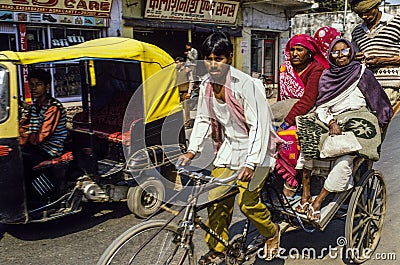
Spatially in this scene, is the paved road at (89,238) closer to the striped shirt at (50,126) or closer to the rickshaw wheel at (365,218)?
the rickshaw wheel at (365,218)

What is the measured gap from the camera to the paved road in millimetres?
3899

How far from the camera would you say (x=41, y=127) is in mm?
4496

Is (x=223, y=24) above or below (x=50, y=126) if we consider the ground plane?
above

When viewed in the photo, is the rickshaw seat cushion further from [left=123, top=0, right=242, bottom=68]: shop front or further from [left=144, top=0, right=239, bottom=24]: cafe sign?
[left=144, top=0, right=239, bottom=24]: cafe sign

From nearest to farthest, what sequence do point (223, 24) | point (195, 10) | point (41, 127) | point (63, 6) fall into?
point (41, 127), point (63, 6), point (195, 10), point (223, 24)

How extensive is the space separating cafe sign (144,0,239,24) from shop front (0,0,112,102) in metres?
1.77

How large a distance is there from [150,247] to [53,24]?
9.02 meters

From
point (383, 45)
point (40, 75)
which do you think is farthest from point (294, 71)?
point (40, 75)

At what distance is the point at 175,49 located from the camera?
1533 centimetres

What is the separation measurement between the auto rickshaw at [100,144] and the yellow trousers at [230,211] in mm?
1012

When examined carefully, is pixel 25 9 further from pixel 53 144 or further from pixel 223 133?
pixel 223 133

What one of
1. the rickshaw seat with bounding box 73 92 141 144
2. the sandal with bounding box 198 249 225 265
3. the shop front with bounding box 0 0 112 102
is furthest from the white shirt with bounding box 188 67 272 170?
the shop front with bounding box 0 0 112 102

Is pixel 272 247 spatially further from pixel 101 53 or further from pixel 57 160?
pixel 101 53

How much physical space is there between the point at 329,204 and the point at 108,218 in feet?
8.15
